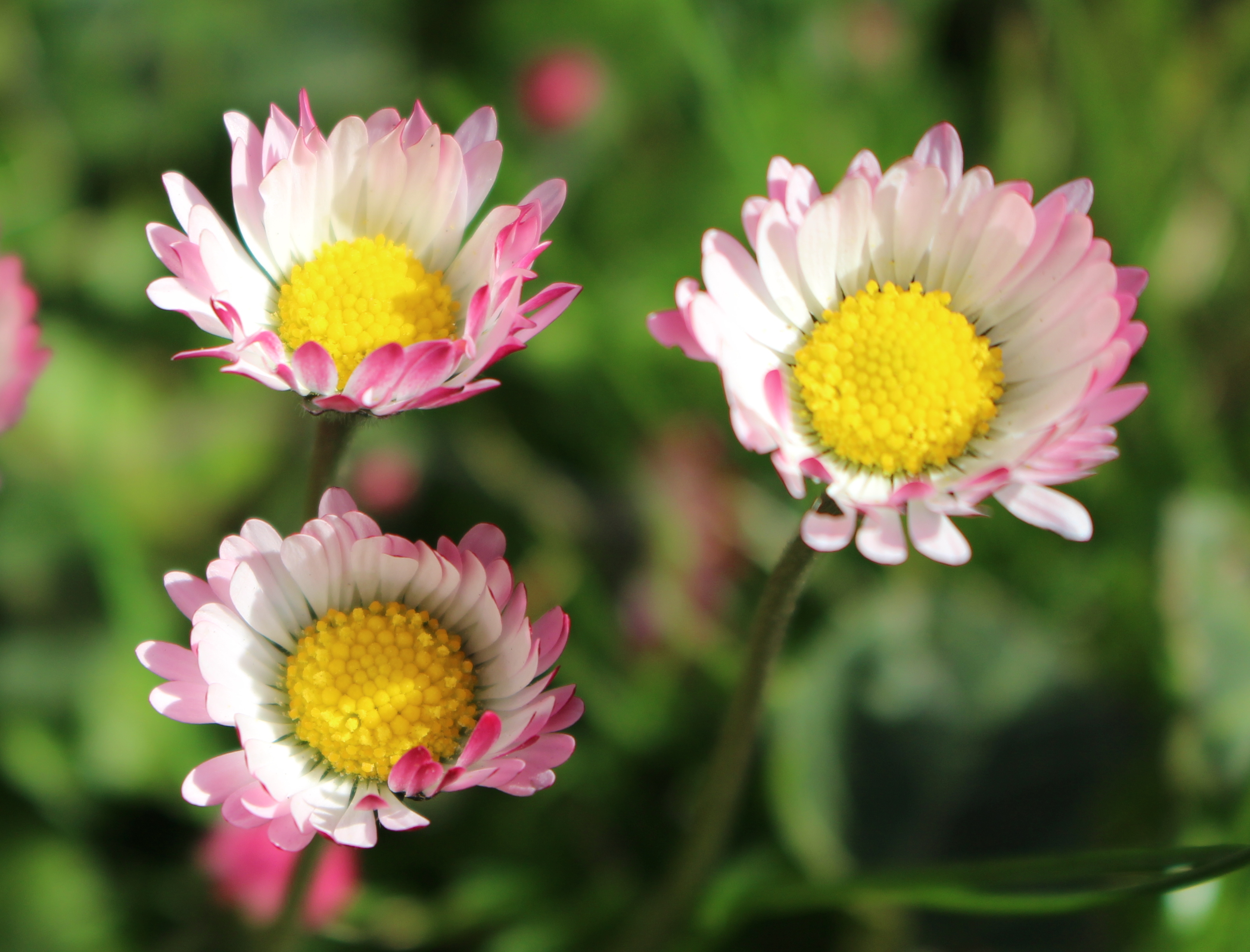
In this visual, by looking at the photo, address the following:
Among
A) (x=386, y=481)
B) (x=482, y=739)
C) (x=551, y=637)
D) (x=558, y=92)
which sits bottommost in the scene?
(x=482, y=739)

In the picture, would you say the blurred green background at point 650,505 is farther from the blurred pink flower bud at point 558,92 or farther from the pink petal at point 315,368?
the pink petal at point 315,368

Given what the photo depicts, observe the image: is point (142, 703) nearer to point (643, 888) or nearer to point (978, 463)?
point (643, 888)

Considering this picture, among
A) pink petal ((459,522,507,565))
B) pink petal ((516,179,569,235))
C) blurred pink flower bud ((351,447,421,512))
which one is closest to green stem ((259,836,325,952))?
pink petal ((459,522,507,565))

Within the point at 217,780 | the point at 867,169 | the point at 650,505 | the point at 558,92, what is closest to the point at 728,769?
the point at 217,780

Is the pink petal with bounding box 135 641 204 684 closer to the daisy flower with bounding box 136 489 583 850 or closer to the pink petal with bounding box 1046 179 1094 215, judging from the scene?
the daisy flower with bounding box 136 489 583 850

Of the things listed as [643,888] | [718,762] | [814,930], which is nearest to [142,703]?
[643,888]

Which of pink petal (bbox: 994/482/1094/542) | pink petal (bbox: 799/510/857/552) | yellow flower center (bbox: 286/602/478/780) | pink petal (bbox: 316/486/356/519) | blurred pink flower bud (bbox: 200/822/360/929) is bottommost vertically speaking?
blurred pink flower bud (bbox: 200/822/360/929)

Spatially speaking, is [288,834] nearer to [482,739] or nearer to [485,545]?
[482,739]
